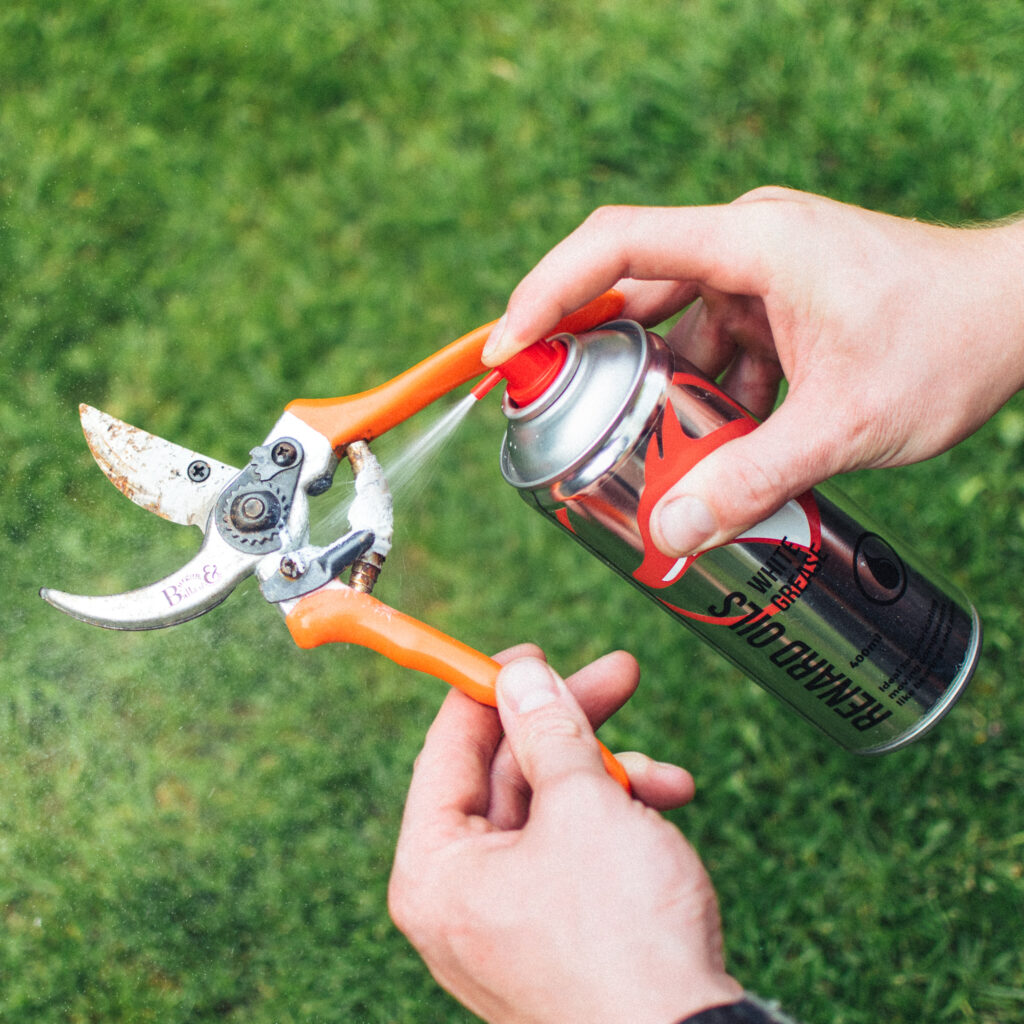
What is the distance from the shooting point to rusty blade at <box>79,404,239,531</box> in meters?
1.74

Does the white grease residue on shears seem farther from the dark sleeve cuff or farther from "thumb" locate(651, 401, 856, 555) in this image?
the dark sleeve cuff

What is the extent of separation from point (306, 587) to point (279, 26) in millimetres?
2472

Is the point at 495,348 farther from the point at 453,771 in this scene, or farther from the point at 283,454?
the point at 453,771

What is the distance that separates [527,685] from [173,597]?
2.18 ft

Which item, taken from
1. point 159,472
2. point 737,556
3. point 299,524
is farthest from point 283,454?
point 737,556

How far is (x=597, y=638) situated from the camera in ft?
8.67

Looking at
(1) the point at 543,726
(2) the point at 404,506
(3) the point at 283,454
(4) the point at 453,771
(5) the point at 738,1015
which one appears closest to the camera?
(5) the point at 738,1015

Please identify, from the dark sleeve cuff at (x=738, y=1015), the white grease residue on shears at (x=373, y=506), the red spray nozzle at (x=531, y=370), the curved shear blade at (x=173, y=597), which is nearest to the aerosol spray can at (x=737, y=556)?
the red spray nozzle at (x=531, y=370)

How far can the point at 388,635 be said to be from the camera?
5.31 feet

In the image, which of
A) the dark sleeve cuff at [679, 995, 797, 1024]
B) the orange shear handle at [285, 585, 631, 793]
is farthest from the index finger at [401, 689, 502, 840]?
the dark sleeve cuff at [679, 995, 797, 1024]

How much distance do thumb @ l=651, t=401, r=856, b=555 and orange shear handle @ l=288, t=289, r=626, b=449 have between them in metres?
0.42

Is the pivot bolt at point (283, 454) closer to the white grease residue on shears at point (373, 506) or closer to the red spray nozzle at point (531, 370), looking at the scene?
the white grease residue on shears at point (373, 506)

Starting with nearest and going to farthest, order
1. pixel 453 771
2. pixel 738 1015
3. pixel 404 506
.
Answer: pixel 738 1015 → pixel 453 771 → pixel 404 506

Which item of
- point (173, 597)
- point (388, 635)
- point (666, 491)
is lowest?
point (173, 597)
